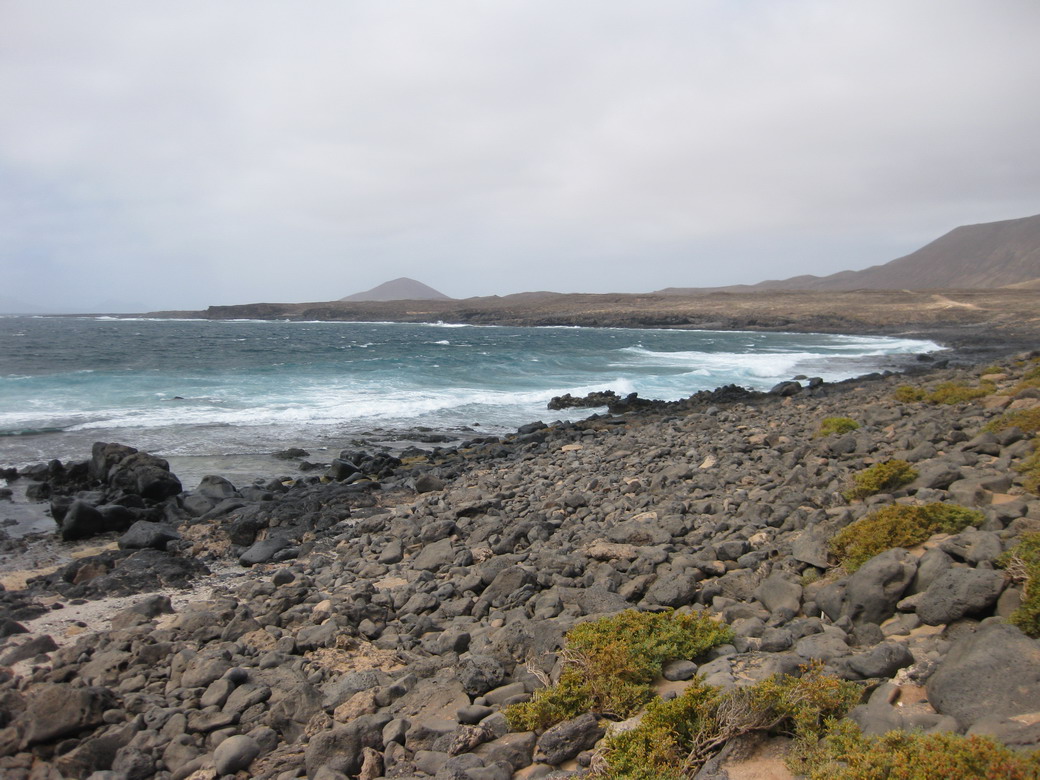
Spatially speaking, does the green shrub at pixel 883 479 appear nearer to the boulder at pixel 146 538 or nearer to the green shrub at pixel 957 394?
the green shrub at pixel 957 394

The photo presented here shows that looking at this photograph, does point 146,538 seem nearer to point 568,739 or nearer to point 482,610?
point 482,610

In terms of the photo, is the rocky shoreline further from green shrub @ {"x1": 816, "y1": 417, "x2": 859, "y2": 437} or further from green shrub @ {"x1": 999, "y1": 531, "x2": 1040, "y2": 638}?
green shrub @ {"x1": 816, "y1": 417, "x2": 859, "y2": 437}

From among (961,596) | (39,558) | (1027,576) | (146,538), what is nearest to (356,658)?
(961,596)

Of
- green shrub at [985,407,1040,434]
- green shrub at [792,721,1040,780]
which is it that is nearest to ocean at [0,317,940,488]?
green shrub at [985,407,1040,434]

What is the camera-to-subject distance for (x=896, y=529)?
639 centimetres

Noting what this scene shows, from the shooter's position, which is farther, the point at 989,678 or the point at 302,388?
the point at 302,388

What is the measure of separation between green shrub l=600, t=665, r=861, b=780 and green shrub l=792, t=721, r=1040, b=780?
0.16m

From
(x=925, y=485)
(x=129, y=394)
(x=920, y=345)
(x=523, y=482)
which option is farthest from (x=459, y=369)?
(x=920, y=345)

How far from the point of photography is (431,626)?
683 cm

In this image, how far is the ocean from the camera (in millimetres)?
20562

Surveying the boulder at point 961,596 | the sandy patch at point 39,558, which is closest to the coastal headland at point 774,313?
the boulder at point 961,596

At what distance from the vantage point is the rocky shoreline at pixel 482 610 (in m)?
4.43

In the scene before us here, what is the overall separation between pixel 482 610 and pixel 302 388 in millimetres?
27218

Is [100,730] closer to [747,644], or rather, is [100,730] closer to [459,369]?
[747,644]
